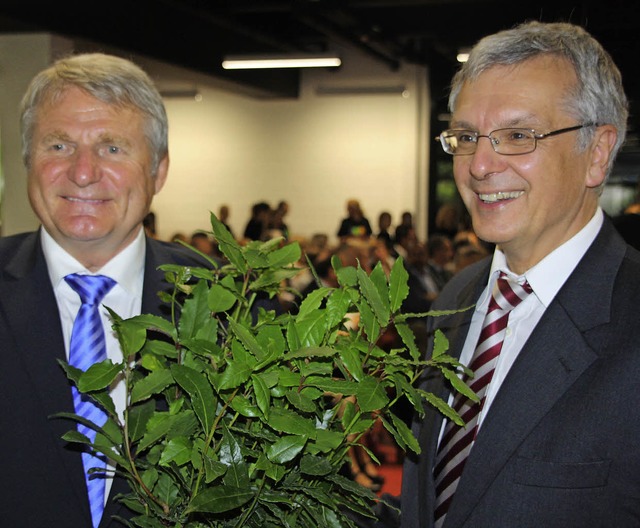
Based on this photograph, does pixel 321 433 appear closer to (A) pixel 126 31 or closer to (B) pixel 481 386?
(B) pixel 481 386

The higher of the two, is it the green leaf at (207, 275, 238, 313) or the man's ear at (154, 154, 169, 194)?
the man's ear at (154, 154, 169, 194)

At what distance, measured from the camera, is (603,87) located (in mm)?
1688

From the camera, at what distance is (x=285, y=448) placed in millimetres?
1120

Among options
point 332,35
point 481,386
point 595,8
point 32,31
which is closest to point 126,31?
point 32,31

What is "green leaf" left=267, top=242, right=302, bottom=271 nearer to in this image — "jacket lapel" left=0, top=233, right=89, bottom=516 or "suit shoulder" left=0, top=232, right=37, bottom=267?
"jacket lapel" left=0, top=233, right=89, bottom=516

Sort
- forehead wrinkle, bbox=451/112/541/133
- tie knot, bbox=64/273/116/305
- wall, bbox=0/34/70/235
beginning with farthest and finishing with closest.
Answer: wall, bbox=0/34/70/235 < tie knot, bbox=64/273/116/305 < forehead wrinkle, bbox=451/112/541/133

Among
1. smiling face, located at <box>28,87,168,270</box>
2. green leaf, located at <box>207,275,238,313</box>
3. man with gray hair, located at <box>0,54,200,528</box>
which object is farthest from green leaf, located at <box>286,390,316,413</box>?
smiling face, located at <box>28,87,168,270</box>

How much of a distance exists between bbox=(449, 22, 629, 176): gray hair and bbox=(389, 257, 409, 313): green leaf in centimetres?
63

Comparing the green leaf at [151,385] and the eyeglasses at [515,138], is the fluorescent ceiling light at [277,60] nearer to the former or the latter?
the eyeglasses at [515,138]

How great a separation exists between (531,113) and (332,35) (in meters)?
10.3

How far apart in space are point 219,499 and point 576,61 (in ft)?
3.71

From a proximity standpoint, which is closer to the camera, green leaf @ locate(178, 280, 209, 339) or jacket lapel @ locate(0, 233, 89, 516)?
green leaf @ locate(178, 280, 209, 339)

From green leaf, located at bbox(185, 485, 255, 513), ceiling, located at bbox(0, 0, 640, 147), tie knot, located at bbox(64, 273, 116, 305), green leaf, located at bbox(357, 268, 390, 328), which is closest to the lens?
green leaf, located at bbox(185, 485, 255, 513)

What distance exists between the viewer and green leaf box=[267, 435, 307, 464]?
111cm
